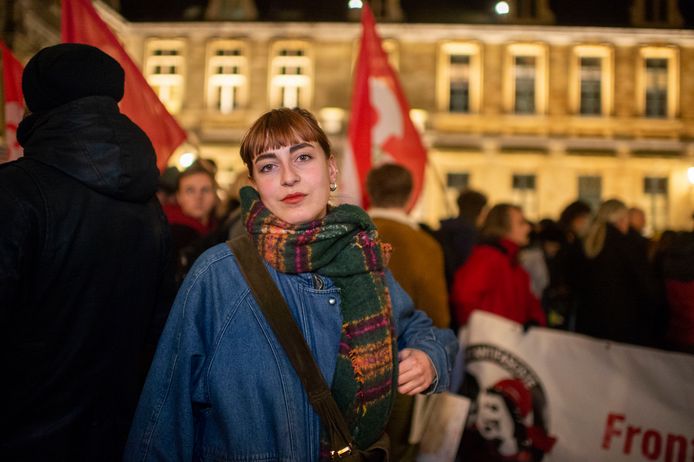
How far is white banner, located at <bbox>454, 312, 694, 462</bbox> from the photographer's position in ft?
12.3

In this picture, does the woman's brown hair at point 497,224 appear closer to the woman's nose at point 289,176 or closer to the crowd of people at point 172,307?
the crowd of people at point 172,307

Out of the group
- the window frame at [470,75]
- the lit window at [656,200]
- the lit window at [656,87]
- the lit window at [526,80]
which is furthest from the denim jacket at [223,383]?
the lit window at [656,87]

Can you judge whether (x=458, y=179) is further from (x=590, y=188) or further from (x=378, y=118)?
(x=378, y=118)

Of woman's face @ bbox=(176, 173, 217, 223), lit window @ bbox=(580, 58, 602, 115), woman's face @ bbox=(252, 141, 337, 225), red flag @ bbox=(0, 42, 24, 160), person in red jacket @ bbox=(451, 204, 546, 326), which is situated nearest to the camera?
woman's face @ bbox=(252, 141, 337, 225)

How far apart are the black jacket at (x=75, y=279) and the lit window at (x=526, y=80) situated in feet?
70.3

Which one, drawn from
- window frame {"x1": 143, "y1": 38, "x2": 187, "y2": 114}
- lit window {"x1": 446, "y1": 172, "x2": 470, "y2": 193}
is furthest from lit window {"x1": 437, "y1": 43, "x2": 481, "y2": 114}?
window frame {"x1": 143, "y1": 38, "x2": 187, "y2": 114}

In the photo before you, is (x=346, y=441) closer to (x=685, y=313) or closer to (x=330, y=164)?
(x=330, y=164)

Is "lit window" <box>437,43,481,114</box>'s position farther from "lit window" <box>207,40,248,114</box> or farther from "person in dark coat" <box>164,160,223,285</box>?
"person in dark coat" <box>164,160,223,285</box>

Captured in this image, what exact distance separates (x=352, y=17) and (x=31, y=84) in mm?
20988

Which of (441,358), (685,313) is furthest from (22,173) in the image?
(685,313)

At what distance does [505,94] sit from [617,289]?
18435 millimetres

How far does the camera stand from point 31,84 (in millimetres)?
1922

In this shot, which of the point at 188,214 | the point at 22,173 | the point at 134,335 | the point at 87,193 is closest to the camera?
the point at 22,173

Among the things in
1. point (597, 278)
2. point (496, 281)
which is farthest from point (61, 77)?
point (597, 278)
